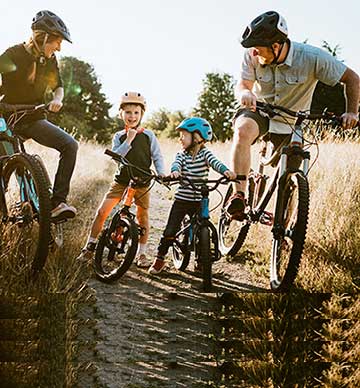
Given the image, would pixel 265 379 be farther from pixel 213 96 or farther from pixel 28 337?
pixel 213 96

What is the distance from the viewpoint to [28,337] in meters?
3.41

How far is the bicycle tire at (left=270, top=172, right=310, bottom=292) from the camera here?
3553 millimetres

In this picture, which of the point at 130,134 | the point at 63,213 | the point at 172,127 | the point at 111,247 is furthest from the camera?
the point at 172,127

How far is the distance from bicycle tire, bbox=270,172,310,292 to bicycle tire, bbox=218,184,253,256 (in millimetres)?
732

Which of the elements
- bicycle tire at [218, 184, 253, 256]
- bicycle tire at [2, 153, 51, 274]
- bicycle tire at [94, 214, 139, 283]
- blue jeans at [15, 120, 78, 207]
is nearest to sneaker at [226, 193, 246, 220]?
bicycle tire at [218, 184, 253, 256]

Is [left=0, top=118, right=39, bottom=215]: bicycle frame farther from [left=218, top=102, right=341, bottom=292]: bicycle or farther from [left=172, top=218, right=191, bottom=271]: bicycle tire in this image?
[left=218, top=102, right=341, bottom=292]: bicycle

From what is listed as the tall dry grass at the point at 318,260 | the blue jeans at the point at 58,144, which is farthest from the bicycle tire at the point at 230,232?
the blue jeans at the point at 58,144

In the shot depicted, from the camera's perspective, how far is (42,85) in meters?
4.15

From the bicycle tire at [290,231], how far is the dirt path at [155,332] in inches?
15.7

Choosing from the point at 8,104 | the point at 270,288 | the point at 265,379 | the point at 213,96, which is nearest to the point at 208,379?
the point at 265,379

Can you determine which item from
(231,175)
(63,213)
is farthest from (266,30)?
(63,213)

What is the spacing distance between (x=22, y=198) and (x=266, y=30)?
194cm

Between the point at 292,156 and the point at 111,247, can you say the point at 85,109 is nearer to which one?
the point at 111,247

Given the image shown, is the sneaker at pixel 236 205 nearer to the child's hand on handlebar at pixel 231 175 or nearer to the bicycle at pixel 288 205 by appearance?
the bicycle at pixel 288 205
